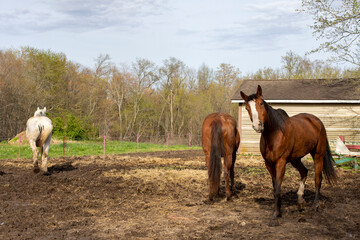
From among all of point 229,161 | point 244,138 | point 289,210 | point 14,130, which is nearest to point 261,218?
point 289,210

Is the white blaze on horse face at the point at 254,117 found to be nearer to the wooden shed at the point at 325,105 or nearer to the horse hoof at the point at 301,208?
the horse hoof at the point at 301,208

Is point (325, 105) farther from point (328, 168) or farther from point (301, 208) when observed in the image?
point (301, 208)

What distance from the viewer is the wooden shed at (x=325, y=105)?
16031 mm

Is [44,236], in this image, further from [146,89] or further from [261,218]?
[146,89]

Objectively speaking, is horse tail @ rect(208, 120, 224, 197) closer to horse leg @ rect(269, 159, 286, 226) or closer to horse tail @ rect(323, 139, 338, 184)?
horse leg @ rect(269, 159, 286, 226)

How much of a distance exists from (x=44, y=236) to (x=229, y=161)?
381 cm

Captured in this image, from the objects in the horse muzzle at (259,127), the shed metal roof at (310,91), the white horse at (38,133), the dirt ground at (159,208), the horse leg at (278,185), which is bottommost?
the dirt ground at (159,208)

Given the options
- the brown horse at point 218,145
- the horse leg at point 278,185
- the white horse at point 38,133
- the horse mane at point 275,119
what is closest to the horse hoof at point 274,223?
the horse leg at point 278,185

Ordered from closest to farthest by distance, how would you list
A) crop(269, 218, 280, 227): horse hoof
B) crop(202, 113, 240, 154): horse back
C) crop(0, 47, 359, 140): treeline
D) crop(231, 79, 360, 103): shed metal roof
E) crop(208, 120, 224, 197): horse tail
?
crop(269, 218, 280, 227): horse hoof, crop(208, 120, 224, 197): horse tail, crop(202, 113, 240, 154): horse back, crop(231, 79, 360, 103): shed metal roof, crop(0, 47, 359, 140): treeline

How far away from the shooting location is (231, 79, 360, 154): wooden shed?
1603 cm

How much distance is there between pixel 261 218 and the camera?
17.4 ft

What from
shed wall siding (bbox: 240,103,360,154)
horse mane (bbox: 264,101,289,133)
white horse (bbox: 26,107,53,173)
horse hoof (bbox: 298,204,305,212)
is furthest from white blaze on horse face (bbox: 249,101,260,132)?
shed wall siding (bbox: 240,103,360,154)

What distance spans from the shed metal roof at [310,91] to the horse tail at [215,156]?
391 inches

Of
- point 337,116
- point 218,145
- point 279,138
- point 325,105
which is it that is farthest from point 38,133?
point 337,116
